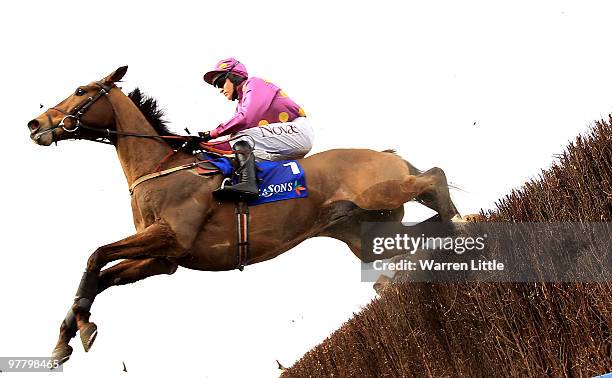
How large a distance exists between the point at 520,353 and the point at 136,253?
377 centimetres

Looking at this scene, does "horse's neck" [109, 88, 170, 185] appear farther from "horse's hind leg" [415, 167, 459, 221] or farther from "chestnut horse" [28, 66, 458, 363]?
"horse's hind leg" [415, 167, 459, 221]

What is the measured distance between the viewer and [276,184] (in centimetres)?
761

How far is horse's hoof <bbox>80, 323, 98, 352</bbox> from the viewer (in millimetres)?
6820

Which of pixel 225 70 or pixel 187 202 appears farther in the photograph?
pixel 225 70

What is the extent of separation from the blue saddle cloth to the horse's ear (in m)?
1.39

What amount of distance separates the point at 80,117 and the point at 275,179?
2.09 metres

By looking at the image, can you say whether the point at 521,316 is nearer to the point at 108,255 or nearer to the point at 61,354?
the point at 108,255

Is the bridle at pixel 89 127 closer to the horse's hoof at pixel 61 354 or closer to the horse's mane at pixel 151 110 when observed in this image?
the horse's mane at pixel 151 110

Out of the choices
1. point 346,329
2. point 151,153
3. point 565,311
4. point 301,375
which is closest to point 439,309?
point 565,311

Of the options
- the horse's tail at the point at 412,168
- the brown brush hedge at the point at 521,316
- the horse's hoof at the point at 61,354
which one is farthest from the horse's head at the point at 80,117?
the brown brush hedge at the point at 521,316

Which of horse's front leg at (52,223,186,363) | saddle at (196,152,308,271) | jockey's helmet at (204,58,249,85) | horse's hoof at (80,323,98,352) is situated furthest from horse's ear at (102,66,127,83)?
horse's hoof at (80,323,98,352)

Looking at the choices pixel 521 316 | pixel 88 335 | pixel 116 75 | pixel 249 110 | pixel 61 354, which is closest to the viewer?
pixel 88 335

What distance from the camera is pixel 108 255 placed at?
23.4ft

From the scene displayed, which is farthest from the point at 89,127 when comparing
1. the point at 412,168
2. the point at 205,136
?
the point at 412,168
